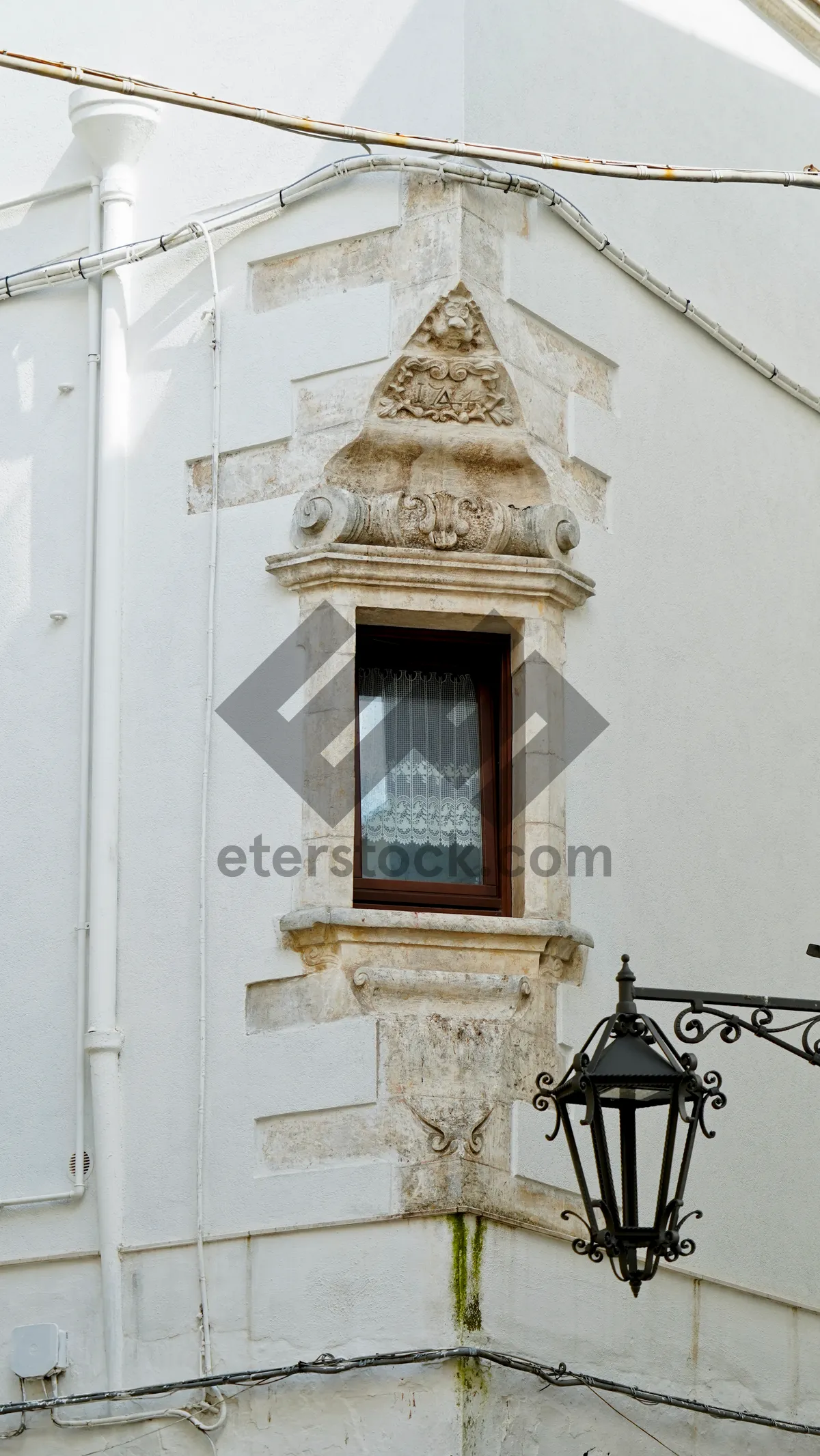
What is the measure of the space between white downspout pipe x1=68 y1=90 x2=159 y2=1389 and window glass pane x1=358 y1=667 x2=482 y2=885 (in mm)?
989

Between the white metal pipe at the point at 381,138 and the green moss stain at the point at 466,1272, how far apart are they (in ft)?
13.0

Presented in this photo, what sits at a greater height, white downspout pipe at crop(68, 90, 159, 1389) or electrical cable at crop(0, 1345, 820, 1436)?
white downspout pipe at crop(68, 90, 159, 1389)

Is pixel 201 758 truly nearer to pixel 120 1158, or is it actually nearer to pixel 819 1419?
pixel 120 1158

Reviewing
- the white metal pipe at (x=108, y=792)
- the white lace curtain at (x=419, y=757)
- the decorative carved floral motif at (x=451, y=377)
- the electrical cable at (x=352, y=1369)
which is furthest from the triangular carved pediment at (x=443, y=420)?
the electrical cable at (x=352, y=1369)

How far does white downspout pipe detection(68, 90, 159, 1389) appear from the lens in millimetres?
7992

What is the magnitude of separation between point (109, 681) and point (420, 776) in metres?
1.27

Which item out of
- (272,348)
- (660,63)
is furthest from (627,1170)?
(660,63)

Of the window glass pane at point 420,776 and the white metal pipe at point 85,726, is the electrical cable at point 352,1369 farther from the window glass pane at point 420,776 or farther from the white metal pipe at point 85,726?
the window glass pane at point 420,776

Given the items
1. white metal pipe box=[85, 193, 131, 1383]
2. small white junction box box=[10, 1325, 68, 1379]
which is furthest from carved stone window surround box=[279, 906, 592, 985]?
small white junction box box=[10, 1325, 68, 1379]

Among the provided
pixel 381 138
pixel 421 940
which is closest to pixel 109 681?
pixel 421 940

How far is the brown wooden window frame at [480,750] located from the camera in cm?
842

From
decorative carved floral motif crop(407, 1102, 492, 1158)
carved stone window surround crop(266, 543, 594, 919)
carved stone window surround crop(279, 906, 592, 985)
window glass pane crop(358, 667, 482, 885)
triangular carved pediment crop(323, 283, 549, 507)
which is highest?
triangular carved pediment crop(323, 283, 549, 507)

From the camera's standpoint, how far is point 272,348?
8.77m

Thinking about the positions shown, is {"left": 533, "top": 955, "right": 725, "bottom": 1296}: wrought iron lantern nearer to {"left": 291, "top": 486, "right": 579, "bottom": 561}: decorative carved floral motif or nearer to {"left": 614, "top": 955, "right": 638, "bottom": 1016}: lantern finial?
{"left": 614, "top": 955, "right": 638, "bottom": 1016}: lantern finial
